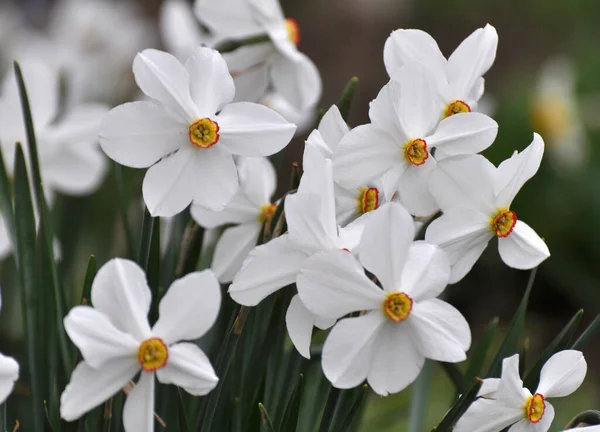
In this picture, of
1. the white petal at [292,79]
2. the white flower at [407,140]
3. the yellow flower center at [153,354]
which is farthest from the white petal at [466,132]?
the white petal at [292,79]

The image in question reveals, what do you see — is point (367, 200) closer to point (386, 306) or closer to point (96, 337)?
point (386, 306)

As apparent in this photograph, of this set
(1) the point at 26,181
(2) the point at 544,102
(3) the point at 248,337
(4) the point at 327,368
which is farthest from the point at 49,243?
(2) the point at 544,102

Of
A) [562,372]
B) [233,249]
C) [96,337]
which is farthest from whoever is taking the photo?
[233,249]

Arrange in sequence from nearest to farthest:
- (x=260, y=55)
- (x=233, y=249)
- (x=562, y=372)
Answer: (x=562, y=372) < (x=233, y=249) < (x=260, y=55)

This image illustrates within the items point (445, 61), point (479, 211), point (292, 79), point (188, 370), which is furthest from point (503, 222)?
point (292, 79)

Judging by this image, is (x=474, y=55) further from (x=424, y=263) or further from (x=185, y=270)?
(x=185, y=270)

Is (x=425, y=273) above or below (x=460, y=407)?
above

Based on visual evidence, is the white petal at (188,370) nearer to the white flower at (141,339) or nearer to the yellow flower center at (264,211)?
the white flower at (141,339)
